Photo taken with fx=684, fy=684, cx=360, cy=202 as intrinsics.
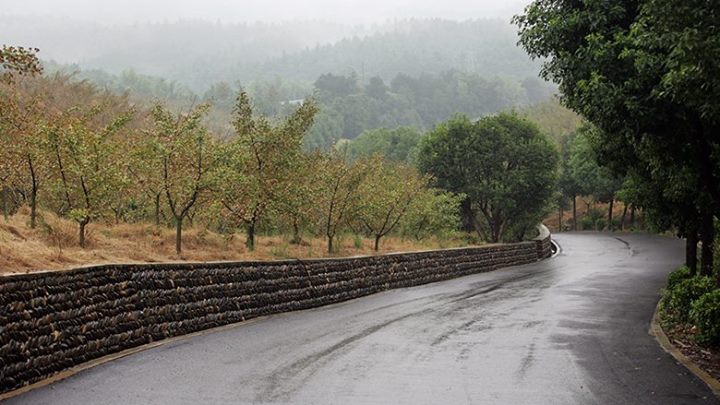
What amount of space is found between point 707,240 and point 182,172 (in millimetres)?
12527

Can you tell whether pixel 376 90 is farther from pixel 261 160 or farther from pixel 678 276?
pixel 678 276

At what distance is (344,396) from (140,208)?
14.5m

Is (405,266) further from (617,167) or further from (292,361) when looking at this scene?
(292,361)

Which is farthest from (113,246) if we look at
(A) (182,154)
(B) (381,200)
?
(B) (381,200)

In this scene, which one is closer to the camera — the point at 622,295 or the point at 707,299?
the point at 707,299

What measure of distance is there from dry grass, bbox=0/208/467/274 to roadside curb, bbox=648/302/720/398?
28.9ft

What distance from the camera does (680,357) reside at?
10.3 metres

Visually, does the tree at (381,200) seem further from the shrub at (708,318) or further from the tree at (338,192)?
the shrub at (708,318)

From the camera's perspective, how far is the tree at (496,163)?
137 ft

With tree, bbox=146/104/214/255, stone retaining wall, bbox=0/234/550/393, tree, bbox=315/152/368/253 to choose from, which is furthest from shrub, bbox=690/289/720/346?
tree, bbox=315/152/368/253

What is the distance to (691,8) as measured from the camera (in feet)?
23.1

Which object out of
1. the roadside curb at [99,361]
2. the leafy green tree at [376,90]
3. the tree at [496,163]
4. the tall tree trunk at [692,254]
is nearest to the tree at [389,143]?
the tree at [496,163]

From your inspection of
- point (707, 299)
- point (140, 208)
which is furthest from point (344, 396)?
point (140, 208)

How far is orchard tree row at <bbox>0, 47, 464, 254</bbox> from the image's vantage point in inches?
610
